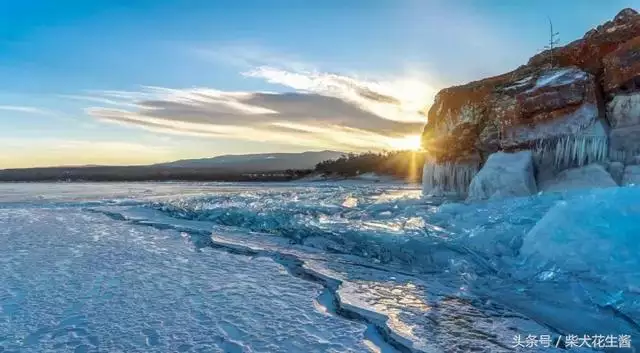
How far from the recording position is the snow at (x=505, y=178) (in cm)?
1043

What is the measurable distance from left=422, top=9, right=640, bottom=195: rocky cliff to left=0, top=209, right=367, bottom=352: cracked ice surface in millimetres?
8121

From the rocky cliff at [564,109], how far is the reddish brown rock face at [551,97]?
19 mm

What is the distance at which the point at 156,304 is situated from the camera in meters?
3.69

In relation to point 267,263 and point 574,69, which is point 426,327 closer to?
point 267,263

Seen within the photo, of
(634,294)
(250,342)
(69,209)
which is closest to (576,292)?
(634,294)

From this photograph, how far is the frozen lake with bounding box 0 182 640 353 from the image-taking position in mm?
2975

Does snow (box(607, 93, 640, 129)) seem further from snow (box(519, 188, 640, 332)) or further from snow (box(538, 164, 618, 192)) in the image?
A: snow (box(519, 188, 640, 332))

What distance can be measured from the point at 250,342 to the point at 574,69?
11.0m

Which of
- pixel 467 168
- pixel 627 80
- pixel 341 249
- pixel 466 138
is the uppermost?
pixel 627 80

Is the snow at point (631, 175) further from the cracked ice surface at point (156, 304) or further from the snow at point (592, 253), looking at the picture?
the cracked ice surface at point (156, 304)

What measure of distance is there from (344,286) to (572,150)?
26.6ft

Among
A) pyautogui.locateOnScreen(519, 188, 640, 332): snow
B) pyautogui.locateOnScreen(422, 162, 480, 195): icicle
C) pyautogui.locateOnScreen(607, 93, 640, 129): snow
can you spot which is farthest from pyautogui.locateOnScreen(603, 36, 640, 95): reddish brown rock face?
pyautogui.locateOnScreen(519, 188, 640, 332): snow

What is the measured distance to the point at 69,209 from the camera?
12.8 metres

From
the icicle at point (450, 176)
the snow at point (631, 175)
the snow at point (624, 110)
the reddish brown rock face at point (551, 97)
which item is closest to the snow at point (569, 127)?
the reddish brown rock face at point (551, 97)
